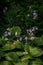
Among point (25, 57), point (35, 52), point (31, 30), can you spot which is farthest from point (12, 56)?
point (31, 30)

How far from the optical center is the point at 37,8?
16.5ft

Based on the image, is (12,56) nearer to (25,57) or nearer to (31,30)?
(25,57)

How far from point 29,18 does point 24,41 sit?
0.75 m

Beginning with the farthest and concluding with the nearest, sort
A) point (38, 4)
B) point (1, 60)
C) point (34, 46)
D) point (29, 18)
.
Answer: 1. point (38, 4)
2. point (29, 18)
3. point (34, 46)
4. point (1, 60)

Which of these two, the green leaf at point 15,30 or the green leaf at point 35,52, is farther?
the green leaf at point 15,30

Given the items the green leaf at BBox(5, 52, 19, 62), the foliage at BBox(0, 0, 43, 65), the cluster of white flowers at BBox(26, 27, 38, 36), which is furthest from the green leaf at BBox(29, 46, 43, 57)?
the cluster of white flowers at BBox(26, 27, 38, 36)

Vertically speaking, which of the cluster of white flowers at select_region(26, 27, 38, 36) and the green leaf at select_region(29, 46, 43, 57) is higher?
the cluster of white flowers at select_region(26, 27, 38, 36)

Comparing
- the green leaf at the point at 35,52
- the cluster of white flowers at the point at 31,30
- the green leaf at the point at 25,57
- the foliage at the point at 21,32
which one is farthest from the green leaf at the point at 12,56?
the cluster of white flowers at the point at 31,30

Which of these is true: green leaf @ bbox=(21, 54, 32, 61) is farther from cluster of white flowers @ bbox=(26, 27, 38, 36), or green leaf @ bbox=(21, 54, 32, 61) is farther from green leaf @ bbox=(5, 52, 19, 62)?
cluster of white flowers @ bbox=(26, 27, 38, 36)

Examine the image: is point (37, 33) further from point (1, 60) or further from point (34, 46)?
point (1, 60)

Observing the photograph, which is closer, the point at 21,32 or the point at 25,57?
the point at 25,57

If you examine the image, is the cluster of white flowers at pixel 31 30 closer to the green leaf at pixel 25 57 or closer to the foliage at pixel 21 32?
the foliage at pixel 21 32

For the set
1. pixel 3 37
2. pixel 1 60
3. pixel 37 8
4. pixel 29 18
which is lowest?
pixel 1 60

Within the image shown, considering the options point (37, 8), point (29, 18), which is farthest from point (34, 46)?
point (37, 8)
